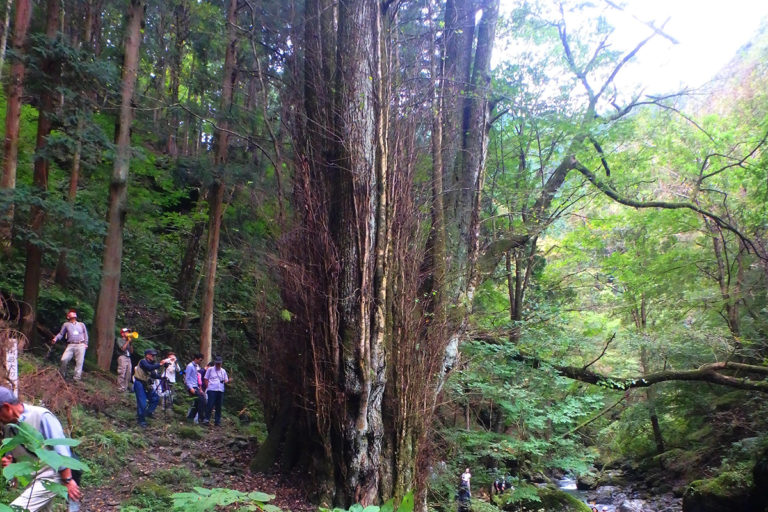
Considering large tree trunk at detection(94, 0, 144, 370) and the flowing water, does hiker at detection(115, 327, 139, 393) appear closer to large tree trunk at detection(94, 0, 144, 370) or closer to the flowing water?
large tree trunk at detection(94, 0, 144, 370)

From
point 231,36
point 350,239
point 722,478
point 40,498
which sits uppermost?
point 231,36

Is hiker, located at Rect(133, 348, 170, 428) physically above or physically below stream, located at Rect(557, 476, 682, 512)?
above

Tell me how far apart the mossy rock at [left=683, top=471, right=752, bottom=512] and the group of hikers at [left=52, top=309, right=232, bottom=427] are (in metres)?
11.7

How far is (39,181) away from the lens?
9922 mm

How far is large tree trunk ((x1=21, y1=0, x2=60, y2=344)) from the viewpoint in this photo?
982 cm

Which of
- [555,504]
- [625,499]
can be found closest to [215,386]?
[555,504]

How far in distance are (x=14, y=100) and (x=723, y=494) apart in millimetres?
17603

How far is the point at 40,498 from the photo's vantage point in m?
3.04

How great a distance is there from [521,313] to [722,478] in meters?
6.25

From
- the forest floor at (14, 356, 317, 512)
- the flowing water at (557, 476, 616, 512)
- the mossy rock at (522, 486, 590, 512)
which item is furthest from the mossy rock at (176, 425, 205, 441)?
the flowing water at (557, 476, 616, 512)

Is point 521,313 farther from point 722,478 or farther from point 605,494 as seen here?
point 605,494

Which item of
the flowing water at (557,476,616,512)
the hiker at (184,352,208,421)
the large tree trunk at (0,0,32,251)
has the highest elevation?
the large tree trunk at (0,0,32,251)

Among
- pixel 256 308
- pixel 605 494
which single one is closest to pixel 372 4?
pixel 256 308

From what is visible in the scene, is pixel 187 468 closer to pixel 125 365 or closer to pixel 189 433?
pixel 189 433
